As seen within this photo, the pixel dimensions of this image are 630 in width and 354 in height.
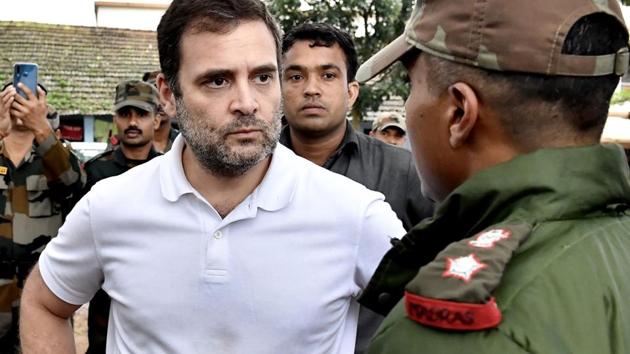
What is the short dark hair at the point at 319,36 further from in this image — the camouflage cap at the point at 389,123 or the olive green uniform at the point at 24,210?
the camouflage cap at the point at 389,123

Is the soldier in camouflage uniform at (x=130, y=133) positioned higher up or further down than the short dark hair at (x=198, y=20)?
further down

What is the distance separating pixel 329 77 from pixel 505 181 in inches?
98.4

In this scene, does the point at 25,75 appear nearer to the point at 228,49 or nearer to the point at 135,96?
the point at 135,96

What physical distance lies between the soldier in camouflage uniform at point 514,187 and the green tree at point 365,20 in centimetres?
1257

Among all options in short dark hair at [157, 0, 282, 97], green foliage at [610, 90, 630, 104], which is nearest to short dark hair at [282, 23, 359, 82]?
short dark hair at [157, 0, 282, 97]

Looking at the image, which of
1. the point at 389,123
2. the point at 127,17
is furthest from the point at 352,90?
the point at 127,17

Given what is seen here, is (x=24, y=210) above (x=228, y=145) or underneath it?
underneath

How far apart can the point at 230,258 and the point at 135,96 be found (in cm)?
364

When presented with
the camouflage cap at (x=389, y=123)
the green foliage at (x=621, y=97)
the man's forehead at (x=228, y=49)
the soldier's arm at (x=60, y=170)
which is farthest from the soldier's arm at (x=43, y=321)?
the green foliage at (x=621, y=97)

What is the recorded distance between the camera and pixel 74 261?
7.52 feet

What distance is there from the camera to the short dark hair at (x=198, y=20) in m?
2.25

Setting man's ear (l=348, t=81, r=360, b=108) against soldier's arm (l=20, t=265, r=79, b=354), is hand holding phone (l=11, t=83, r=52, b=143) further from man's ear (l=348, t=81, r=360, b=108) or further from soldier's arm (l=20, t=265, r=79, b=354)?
soldier's arm (l=20, t=265, r=79, b=354)

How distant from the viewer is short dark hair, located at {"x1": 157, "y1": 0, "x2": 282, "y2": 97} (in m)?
2.25

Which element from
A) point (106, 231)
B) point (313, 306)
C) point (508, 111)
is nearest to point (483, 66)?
point (508, 111)
